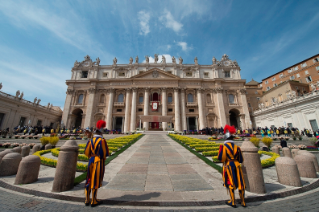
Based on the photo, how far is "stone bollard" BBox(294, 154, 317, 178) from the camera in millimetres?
4785

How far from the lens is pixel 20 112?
93.5 feet

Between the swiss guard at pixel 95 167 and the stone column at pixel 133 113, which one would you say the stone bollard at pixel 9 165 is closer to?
the swiss guard at pixel 95 167

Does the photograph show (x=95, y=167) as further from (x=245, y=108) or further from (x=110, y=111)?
(x=245, y=108)

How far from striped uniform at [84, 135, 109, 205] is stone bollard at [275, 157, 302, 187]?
545cm

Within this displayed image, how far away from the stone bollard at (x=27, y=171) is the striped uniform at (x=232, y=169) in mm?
5833

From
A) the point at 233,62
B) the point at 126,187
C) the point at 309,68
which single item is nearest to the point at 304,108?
the point at 233,62

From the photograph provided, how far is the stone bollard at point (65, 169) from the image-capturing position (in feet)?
12.4

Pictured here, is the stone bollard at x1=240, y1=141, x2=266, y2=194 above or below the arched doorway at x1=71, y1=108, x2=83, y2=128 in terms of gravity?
below

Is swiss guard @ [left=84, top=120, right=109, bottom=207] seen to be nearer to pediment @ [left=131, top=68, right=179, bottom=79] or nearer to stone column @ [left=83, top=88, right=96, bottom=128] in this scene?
pediment @ [left=131, top=68, right=179, bottom=79]

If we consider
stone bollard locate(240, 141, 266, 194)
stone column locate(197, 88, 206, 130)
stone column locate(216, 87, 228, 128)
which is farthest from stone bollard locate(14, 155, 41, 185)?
stone column locate(216, 87, 228, 128)

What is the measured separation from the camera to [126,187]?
4105mm

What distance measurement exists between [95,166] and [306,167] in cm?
716

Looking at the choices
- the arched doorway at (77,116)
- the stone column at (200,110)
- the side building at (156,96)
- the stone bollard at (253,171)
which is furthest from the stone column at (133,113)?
the stone bollard at (253,171)

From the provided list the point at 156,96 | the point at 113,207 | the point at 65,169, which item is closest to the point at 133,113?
Result: the point at 156,96
